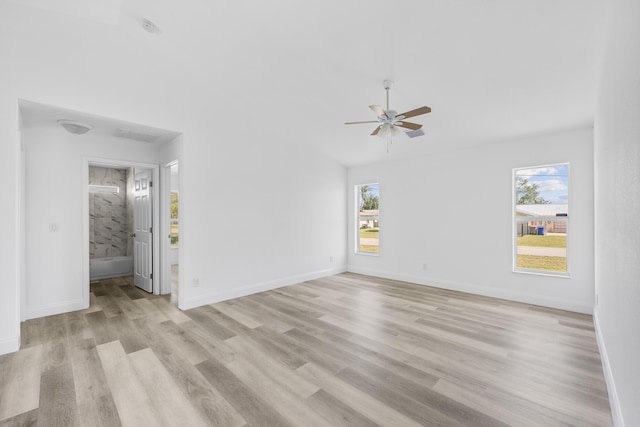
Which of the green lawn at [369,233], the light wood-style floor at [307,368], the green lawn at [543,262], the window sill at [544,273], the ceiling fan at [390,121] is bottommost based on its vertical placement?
the light wood-style floor at [307,368]

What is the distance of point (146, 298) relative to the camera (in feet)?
15.0

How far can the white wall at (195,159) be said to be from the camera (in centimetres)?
275

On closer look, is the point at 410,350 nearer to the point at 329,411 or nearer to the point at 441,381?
the point at 441,381

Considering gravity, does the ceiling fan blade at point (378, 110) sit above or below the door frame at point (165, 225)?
above

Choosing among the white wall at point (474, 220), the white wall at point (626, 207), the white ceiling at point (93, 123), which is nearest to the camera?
the white wall at point (626, 207)

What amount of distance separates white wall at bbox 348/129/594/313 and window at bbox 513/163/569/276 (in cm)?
14

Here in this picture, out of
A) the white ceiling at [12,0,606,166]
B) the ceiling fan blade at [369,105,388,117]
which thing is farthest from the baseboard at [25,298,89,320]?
the ceiling fan blade at [369,105,388,117]

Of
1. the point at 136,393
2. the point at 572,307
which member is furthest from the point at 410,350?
the point at 572,307

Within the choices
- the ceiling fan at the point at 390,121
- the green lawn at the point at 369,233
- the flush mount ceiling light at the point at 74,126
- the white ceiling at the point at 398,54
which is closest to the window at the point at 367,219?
the green lawn at the point at 369,233

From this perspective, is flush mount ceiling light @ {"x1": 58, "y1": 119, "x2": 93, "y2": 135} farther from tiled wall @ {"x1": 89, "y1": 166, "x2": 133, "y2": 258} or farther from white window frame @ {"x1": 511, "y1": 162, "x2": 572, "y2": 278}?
white window frame @ {"x1": 511, "y1": 162, "x2": 572, "y2": 278}

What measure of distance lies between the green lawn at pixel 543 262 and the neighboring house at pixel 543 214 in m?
0.40

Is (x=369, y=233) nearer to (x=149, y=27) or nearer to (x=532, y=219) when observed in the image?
(x=532, y=219)

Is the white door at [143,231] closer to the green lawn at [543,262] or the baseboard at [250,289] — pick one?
the baseboard at [250,289]

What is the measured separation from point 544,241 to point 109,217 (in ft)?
28.5
